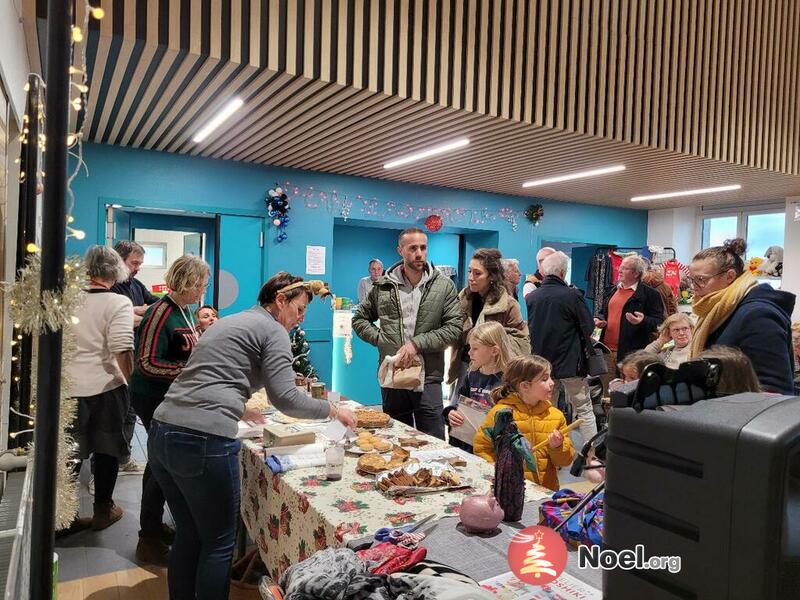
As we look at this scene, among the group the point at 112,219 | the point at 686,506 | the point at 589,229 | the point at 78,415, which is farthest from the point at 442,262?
the point at 686,506

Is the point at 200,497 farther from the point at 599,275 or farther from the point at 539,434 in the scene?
the point at 599,275

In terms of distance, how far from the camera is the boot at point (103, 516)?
331 centimetres

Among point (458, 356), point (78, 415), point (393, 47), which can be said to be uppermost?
point (393, 47)

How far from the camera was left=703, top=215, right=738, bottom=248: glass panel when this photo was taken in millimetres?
8398

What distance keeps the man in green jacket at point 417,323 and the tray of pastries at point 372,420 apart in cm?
43

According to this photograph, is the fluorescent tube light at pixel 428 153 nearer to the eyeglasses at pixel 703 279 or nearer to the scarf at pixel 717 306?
the eyeglasses at pixel 703 279

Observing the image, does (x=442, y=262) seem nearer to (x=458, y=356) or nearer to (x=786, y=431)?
(x=458, y=356)

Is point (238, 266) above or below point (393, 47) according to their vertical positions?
below

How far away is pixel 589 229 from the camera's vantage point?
823 cm

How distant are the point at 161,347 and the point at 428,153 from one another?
10.0 feet

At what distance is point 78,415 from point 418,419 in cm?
188

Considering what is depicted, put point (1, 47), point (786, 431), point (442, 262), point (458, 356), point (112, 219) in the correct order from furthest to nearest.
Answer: point (442, 262), point (112, 219), point (458, 356), point (1, 47), point (786, 431)

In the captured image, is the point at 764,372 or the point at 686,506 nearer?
the point at 686,506

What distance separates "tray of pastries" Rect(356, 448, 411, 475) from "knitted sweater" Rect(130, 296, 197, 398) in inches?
47.8
